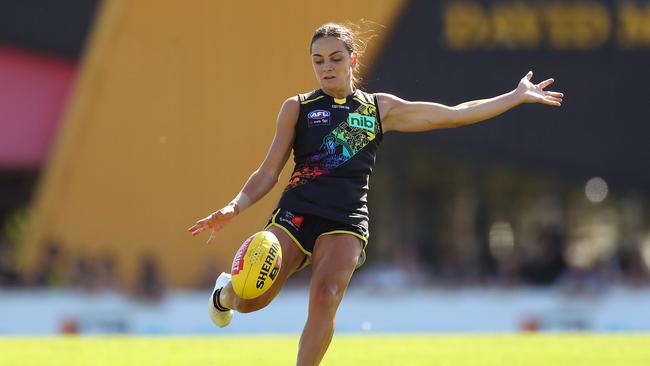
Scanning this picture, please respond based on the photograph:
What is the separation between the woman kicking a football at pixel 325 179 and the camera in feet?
23.0

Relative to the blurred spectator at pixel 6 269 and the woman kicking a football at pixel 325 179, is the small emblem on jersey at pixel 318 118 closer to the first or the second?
the woman kicking a football at pixel 325 179

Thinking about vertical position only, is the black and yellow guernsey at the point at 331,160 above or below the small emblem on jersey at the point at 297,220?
above

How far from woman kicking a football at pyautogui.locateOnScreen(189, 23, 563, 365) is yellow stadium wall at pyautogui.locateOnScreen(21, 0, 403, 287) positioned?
12.6 m

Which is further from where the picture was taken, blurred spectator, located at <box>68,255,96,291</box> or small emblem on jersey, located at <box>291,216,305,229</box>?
blurred spectator, located at <box>68,255,96,291</box>

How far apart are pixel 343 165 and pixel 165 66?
1353 centimetres

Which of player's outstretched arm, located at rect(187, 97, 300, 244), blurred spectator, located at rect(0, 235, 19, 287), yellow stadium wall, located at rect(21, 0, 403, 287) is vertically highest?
player's outstretched arm, located at rect(187, 97, 300, 244)

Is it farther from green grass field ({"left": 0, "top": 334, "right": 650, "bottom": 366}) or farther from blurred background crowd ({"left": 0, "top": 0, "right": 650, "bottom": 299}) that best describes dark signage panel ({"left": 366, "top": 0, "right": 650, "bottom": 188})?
green grass field ({"left": 0, "top": 334, "right": 650, "bottom": 366})

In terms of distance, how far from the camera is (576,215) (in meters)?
27.5

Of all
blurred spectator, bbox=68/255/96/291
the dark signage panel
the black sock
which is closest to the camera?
the black sock

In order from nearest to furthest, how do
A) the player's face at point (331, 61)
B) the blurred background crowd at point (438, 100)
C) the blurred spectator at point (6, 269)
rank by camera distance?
1. the player's face at point (331, 61)
2. the blurred spectator at point (6, 269)
3. the blurred background crowd at point (438, 100)

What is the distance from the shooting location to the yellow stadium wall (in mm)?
20203

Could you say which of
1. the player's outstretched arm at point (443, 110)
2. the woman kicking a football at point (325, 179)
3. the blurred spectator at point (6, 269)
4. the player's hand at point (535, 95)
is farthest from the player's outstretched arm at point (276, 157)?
the blurred spectator at point (6, 269)

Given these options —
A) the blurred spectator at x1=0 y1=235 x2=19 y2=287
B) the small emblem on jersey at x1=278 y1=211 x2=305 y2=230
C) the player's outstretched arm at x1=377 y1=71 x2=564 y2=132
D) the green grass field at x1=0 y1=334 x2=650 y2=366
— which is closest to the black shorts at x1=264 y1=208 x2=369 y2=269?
the small emblem on jersey at x1=278 y1=211 x2=305 y2=230

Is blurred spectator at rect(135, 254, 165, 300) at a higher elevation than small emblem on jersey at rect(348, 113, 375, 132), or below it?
below
